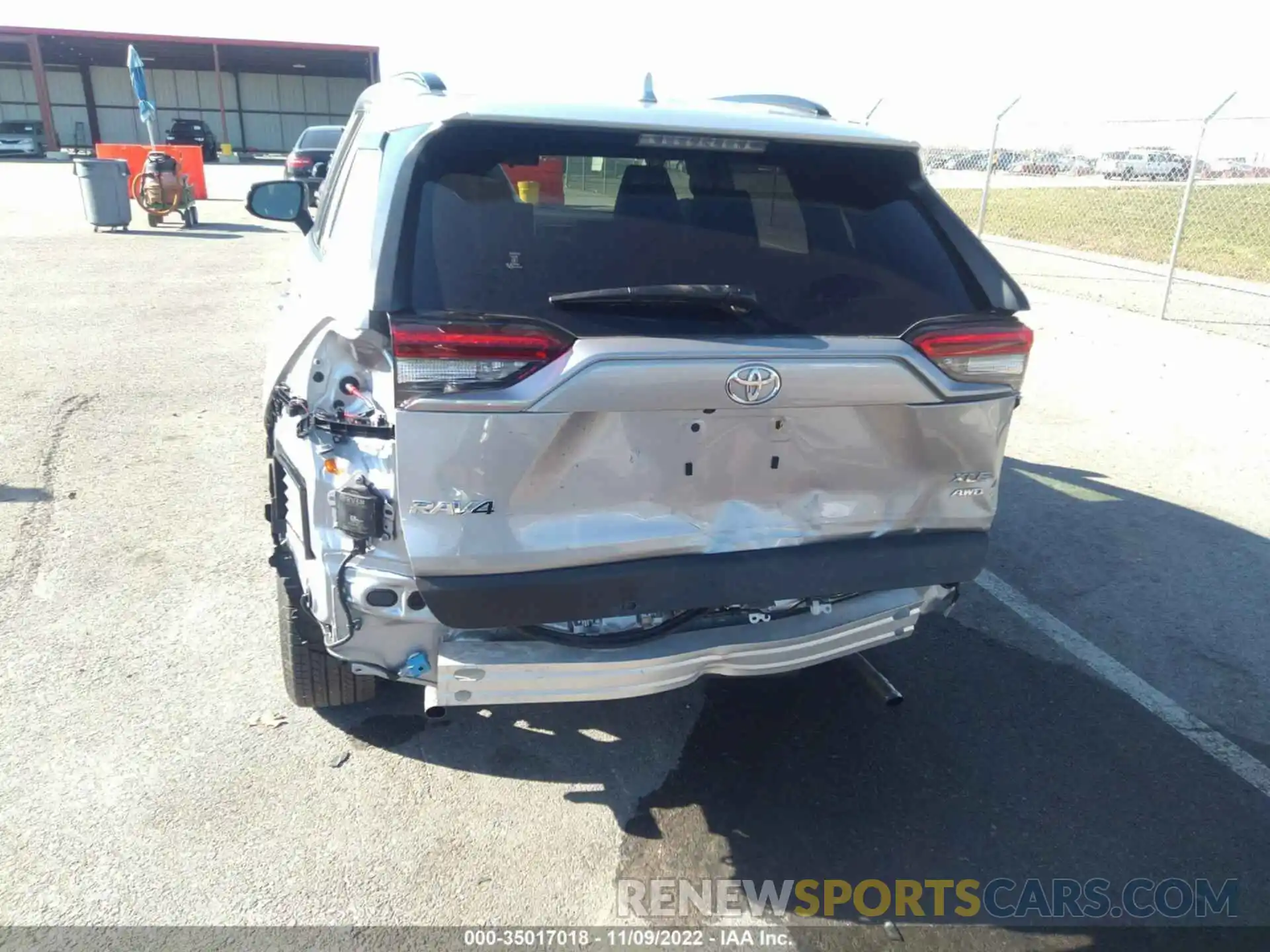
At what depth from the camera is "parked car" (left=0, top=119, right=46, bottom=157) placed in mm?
36000

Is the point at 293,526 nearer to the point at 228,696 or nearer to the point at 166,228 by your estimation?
the point at 228,696

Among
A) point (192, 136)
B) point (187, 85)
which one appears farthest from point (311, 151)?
point (187, 85)

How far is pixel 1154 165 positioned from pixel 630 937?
1402 centimetres

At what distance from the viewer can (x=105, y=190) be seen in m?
15.4

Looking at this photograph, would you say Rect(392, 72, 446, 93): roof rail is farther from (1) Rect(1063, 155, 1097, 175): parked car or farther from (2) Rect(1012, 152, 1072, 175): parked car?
(1) Rect(1063, 155, 1097, 175): parked car

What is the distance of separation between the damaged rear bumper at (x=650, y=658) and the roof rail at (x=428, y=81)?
1713 mm

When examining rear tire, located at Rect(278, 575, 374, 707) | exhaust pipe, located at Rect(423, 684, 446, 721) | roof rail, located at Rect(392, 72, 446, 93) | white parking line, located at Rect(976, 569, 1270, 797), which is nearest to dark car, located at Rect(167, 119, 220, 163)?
roof rail, located at Rect(392, 72, 446, 93)

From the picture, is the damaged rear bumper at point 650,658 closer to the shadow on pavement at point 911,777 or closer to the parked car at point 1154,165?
the shadow on pavement at point 911,777

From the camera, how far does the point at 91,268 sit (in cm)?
1230

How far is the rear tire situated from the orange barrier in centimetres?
1934

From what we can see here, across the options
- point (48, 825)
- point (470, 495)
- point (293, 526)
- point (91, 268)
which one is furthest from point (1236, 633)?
point (91, 268)

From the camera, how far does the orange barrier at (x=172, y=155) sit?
798 inches

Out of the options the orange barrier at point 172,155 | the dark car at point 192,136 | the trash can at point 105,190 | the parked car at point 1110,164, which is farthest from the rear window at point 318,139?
the dark car at point 192,136

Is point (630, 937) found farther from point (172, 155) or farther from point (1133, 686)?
point (172, 155)
